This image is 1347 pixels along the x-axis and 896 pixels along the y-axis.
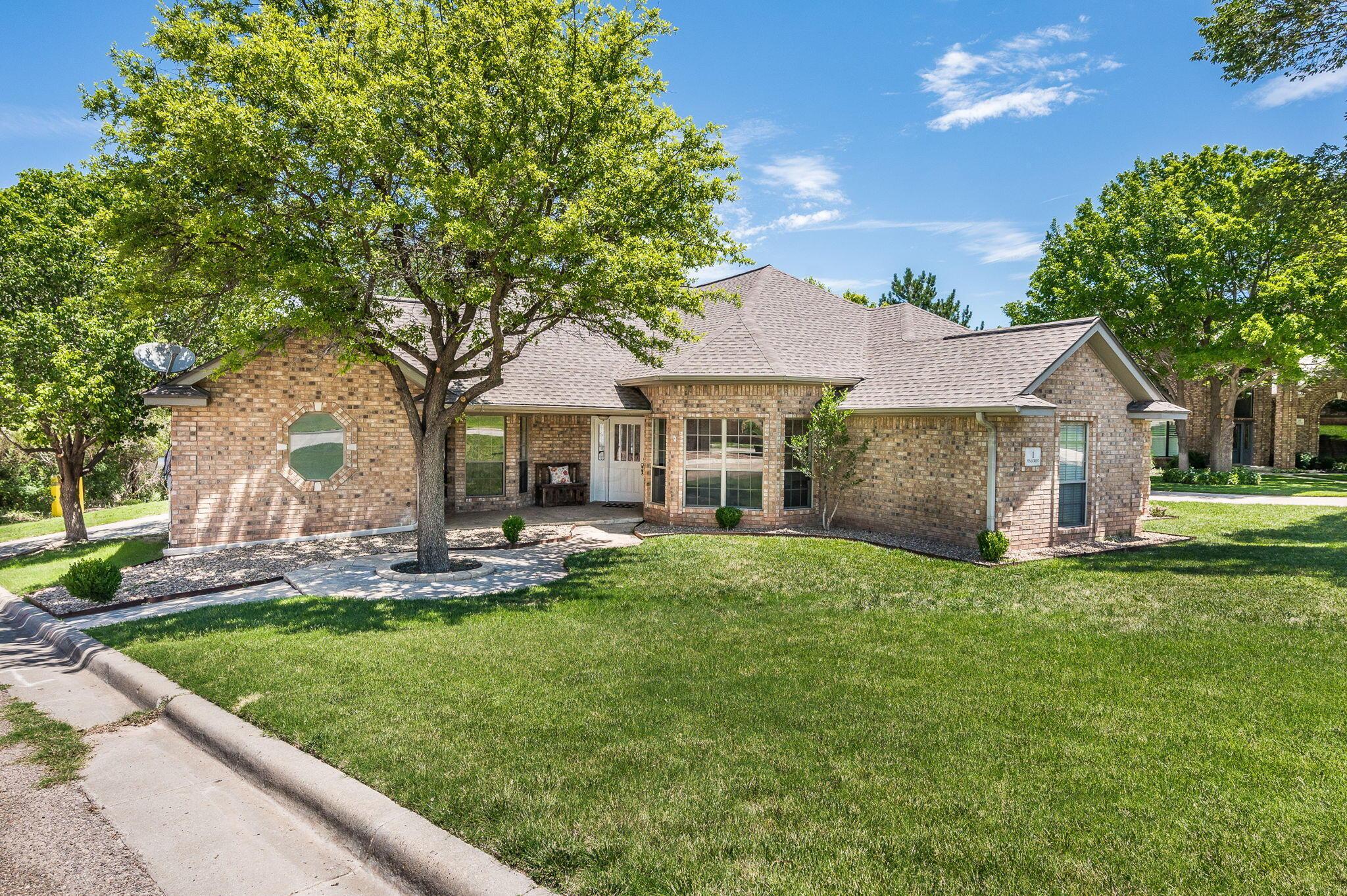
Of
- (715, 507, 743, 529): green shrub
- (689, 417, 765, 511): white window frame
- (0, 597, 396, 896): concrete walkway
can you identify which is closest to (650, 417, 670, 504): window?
(689, 417, 765, 511): white window frame

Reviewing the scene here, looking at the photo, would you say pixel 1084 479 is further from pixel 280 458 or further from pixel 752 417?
pixel 280 458

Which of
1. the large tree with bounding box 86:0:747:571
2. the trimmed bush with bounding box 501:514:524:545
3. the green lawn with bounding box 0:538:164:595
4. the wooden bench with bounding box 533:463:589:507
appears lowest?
the green lawn with bounding box 0:538:164:595

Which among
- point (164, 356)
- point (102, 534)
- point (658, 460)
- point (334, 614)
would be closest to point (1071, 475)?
point (658, 460)

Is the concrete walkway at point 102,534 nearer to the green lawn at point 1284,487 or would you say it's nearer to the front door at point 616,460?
the front door at point 616,460

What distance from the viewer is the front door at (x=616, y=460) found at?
736 inches

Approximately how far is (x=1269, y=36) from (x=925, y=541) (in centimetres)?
1108

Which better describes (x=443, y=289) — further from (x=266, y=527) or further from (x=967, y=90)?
(x=967, y=90)

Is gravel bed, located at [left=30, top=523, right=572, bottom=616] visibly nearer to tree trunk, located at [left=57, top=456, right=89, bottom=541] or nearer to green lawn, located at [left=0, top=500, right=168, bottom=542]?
tree trunk, located at [left=57, top=456, right=89, bottom=541]

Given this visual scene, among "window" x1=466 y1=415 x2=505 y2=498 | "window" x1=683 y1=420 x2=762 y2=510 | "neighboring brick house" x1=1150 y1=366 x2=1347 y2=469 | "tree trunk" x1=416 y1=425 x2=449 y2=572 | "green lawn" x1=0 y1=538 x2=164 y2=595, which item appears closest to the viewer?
"green lawn" x1=0 y1=538 x2=164 y2=595

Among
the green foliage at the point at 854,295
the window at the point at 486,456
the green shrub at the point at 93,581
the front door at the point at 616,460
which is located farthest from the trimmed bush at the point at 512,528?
the green foliage at the point at 854,295

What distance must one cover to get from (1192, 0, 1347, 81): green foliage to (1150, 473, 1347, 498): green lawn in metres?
14.6

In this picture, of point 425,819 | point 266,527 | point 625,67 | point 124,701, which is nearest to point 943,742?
point 425,819

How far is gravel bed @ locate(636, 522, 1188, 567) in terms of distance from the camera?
1198cm

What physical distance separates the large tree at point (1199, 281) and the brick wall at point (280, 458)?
2673 cm
